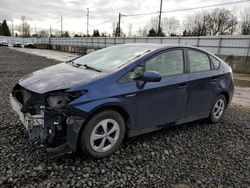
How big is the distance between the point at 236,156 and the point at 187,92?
1165 millimetres

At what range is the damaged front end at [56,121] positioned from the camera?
8.54 ft

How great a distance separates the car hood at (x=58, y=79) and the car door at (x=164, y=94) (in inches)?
28.0

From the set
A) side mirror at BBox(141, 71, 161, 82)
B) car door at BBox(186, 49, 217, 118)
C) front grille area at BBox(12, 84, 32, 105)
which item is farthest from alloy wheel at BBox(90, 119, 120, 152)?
car door at BBox(186, 49, 217, 118)

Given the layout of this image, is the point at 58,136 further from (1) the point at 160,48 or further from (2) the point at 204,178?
(1) the point at 160,48

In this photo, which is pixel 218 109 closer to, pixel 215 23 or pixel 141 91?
pixel 141 91

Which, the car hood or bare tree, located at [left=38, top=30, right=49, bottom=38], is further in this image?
bare tree, located at [left=38, top=30, right=49, bottom=38]

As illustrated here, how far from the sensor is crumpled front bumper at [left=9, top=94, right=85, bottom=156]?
260 cm

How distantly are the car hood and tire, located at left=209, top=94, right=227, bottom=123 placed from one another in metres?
2.48

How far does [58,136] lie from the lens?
2.64 metres

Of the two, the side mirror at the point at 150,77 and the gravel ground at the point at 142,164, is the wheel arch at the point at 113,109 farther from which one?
the side mirror at the point at 150,77

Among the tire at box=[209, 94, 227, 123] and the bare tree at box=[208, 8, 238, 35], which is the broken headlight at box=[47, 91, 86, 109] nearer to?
the tire at box=[209, 94, 227, 123]

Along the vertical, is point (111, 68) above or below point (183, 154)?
above

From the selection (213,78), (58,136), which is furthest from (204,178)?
(213,78)

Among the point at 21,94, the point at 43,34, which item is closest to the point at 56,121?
the point at 21,94
